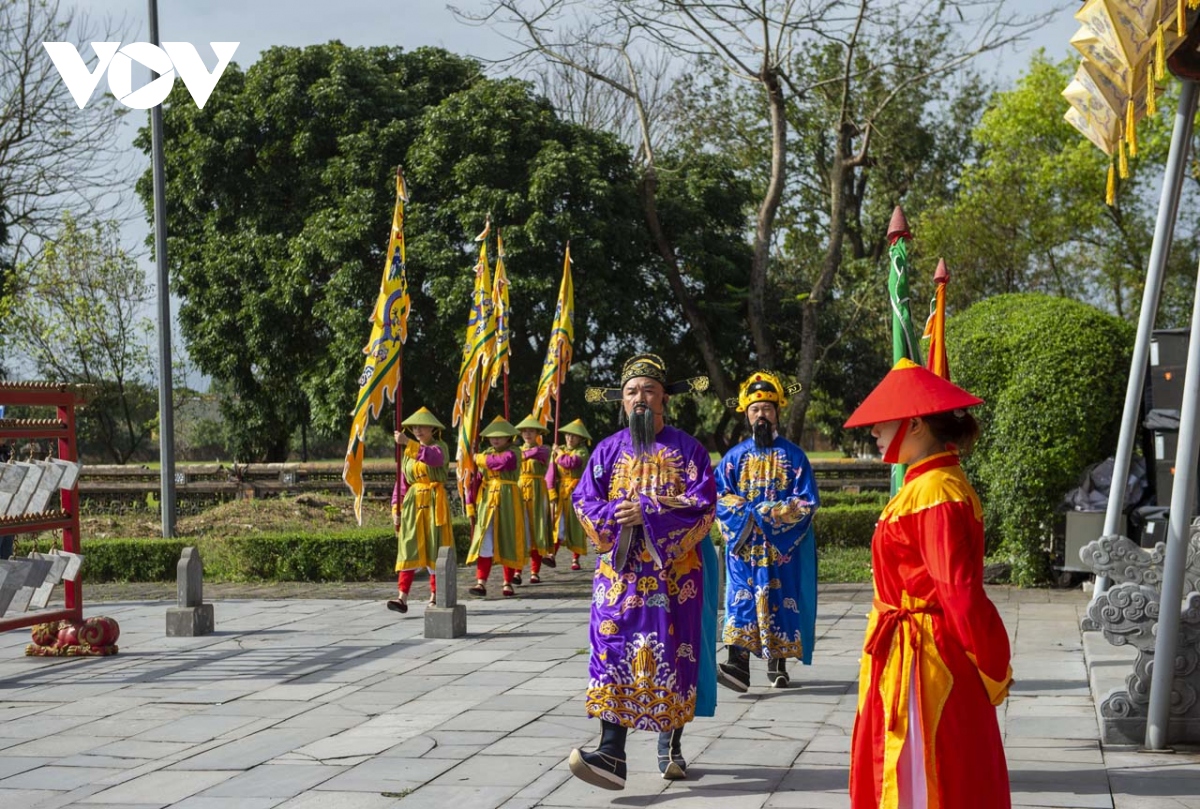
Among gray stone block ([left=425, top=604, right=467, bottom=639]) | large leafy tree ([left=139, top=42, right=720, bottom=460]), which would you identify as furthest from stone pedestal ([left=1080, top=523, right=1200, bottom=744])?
large leafy tree ([left=139, top=42, right=720, bottom=460])

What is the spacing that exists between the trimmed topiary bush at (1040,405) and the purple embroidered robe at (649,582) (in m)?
6.97

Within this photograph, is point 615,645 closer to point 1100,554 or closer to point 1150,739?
point 1150,739

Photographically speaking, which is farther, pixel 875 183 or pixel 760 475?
pixel 875 183

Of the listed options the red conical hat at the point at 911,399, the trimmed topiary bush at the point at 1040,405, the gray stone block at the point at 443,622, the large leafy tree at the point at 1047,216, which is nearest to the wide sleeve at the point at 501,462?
the gray stone block at the point at 443,622

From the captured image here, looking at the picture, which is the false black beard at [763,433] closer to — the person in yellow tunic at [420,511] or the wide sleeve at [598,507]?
the wide sleeve at [598,507]

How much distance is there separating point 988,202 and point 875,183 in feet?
20.7

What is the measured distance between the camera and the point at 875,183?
31.6m

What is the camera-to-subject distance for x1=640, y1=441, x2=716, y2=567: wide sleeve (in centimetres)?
564

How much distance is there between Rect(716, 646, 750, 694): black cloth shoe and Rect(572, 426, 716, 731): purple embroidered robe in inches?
77.0

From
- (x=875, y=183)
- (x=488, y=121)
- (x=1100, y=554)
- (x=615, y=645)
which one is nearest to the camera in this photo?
(x=615, y=645)

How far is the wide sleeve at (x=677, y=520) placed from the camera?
564cm

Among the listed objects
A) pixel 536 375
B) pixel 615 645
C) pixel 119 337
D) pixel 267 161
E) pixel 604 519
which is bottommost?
pixel 615 645

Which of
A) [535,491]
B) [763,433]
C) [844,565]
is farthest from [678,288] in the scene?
[763,433]

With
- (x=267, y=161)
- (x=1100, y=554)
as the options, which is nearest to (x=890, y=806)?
(x=1100, y=554)
